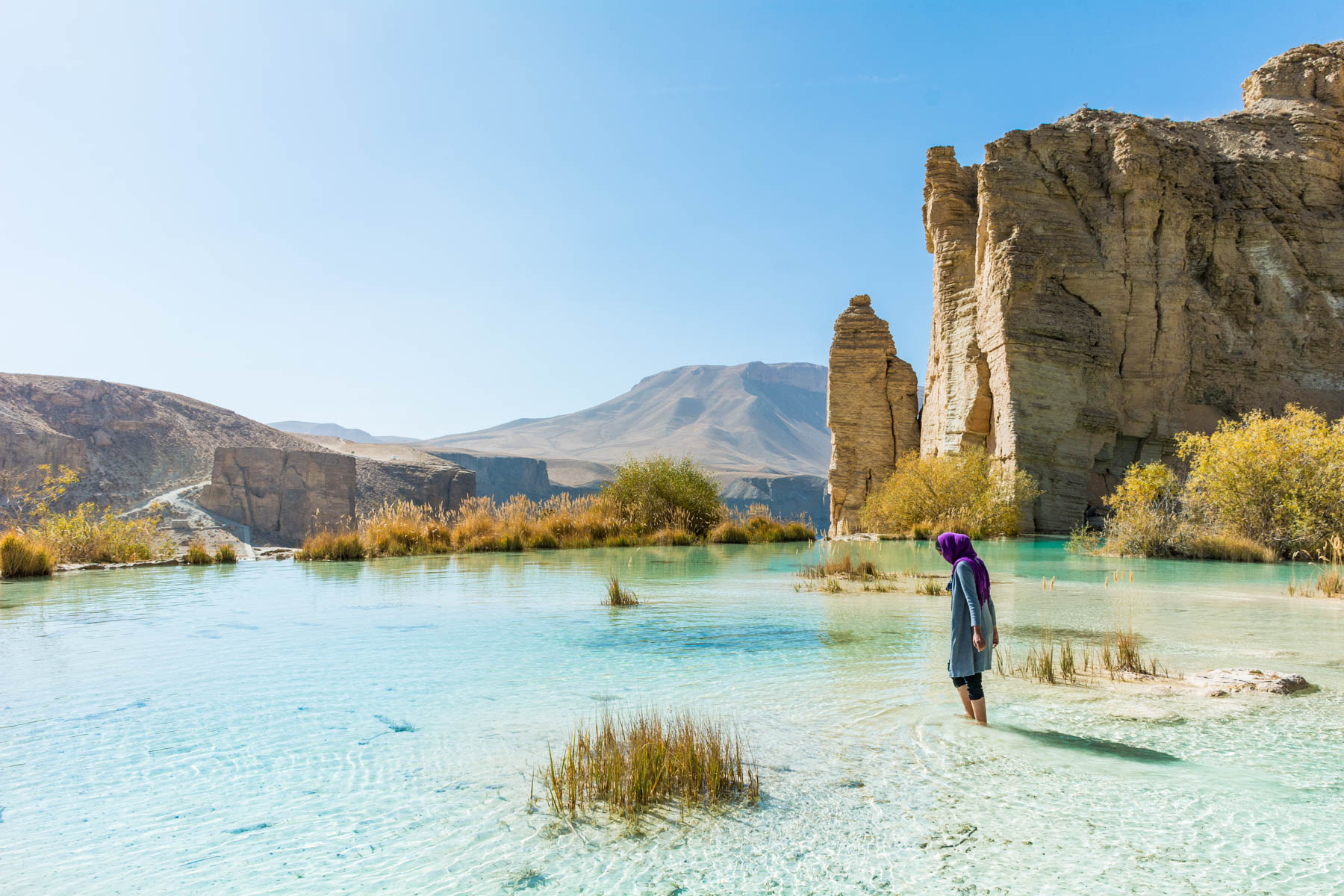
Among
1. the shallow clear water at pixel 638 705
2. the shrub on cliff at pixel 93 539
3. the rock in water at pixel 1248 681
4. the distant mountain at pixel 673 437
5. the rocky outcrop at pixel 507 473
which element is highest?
the distant mountain at pixel 673 437

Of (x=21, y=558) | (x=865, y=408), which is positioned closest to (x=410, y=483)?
(x=865, y=408)

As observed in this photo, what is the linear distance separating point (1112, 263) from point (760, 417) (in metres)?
165

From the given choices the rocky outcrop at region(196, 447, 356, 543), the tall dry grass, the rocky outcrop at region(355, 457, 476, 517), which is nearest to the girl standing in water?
the tall dry grass

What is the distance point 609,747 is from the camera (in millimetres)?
4008

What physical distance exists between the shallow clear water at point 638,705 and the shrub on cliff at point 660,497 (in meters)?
13.8

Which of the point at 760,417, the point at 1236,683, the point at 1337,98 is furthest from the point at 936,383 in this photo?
the point at 760,417

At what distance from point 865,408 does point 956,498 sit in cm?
953

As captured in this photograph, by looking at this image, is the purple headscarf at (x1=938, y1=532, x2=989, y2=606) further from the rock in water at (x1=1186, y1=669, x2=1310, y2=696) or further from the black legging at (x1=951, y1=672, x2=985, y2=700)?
the rock in water at (x1=1186, y1=669, x2=1310, y2=696)

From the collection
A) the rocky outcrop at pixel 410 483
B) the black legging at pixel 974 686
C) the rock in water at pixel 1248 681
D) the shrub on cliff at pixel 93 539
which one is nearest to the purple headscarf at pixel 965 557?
the black legging at pixel 974 686

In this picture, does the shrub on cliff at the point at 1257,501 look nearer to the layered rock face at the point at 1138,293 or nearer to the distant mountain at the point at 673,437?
the layered rock face at the point at 1138,293

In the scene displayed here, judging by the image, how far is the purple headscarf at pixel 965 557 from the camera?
498 centimetres

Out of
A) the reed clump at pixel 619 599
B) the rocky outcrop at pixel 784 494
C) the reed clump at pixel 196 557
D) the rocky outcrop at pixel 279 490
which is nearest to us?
the reed clump at pixel 619 599

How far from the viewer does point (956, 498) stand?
2472 centimetres

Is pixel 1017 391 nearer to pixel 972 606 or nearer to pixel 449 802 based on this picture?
pixel 972 606
